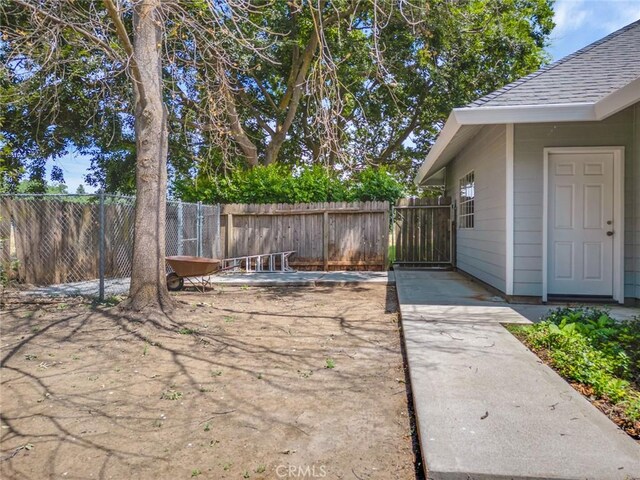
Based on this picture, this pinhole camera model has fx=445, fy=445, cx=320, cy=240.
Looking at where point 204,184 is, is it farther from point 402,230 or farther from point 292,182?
point 402,230

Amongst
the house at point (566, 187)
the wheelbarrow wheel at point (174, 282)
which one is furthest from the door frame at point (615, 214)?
the wheelbarrow wheel at point (174, 282)

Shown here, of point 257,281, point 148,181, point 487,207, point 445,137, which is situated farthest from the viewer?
point 257,281

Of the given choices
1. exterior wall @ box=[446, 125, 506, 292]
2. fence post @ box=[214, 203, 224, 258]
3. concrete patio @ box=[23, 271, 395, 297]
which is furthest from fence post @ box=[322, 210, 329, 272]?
exterior wall @ box=[446, 125, 506, 292]

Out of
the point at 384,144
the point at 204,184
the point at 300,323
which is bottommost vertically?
the point at 300,323

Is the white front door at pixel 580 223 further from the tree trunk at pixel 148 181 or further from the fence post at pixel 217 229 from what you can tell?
the fence post at pixel 217 229

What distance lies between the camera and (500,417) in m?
2.66

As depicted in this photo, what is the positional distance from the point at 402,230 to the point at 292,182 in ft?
11.0

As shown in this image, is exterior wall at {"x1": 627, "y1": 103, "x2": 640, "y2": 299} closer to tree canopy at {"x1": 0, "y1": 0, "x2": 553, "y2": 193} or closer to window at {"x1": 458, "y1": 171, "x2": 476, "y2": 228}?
window at {"x1": 458, "y1": 171, "x2": 476, "y2": 228}

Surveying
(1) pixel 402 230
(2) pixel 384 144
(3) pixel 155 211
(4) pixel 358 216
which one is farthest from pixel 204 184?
(2) pixel 384 144

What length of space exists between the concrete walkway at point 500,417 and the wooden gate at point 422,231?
7790mm

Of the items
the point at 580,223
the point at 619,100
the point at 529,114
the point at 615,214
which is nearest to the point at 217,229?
the point at 529,114

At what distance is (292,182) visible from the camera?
1210cm

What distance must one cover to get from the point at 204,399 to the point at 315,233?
28.9 ft

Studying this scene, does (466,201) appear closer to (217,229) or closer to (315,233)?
(315,233)
